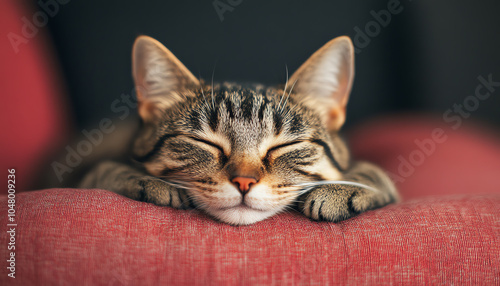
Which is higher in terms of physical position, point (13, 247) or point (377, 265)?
point (13, 247)

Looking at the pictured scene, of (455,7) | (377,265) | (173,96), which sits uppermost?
(455,7)

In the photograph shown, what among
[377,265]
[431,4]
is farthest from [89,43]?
[431,4]

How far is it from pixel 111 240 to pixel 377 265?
516 millimetres

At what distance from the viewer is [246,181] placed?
73 cm

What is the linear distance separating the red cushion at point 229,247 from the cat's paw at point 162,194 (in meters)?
0.03

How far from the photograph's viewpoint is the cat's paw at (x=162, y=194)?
0.77 m

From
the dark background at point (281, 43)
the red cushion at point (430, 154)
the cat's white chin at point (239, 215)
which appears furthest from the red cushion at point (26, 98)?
the red cushion at point (430, 154)

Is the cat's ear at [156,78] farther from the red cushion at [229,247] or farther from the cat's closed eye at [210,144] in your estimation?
the red cushion at [229,247]

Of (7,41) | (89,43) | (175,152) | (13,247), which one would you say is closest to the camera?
(13,247)

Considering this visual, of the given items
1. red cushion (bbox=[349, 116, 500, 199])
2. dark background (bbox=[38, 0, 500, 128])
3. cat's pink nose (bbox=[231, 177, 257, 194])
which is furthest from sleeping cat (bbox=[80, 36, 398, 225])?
red cushion (bbox=[349, 116, 500, 199])

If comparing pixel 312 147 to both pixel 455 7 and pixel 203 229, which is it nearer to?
pixel 203 229

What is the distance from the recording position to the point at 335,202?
0.77 metres

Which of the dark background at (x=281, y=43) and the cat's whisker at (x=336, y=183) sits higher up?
the dark background at (x=281, y=43)

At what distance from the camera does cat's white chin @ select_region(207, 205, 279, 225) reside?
0.74 meters
